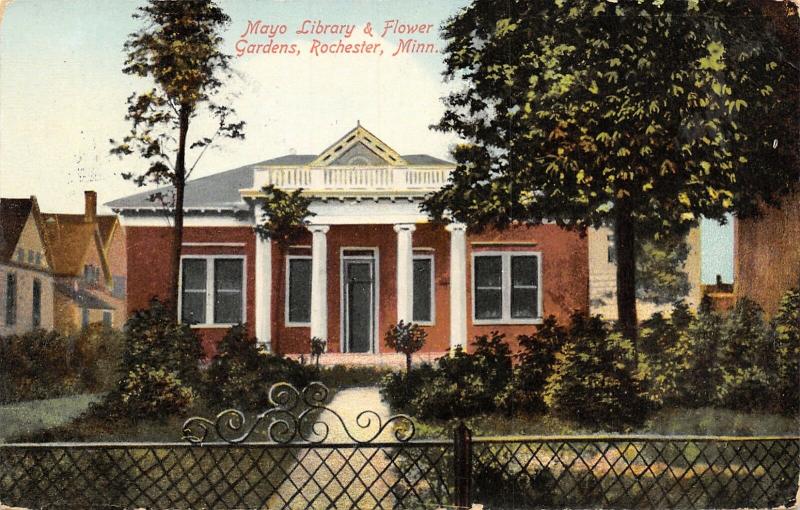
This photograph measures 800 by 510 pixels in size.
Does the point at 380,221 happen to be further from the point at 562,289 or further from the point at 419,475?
the point at 419,475

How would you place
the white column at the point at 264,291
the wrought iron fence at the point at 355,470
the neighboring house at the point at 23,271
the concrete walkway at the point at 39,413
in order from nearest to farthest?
the wrought iron fence at the point at 355,470, the concrete walkway at the point at 39,413, the neighboring house at the point at 23,271, the white column at the point at 264,291

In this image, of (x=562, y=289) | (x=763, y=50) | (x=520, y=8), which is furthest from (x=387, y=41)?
(x=763, y=50)

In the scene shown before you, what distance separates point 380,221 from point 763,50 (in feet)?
12.9

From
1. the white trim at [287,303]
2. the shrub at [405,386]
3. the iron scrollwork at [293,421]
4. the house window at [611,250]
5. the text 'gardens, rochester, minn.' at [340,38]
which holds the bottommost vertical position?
the iron scrollwork at [293,421]

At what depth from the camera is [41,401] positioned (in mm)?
7754

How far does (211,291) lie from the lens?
788cm

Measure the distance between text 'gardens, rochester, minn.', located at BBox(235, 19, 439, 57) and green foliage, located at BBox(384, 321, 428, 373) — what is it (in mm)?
2478

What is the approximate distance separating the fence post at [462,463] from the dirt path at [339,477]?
2.11 ft

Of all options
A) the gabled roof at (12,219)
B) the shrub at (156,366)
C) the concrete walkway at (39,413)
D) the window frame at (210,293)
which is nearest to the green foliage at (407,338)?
the window frame at (210,293)

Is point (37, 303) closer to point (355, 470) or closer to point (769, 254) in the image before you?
point (355, 470)

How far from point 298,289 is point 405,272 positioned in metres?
1.04

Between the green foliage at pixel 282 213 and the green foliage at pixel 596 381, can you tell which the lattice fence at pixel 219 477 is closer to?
the green foliage at pixel 596 381

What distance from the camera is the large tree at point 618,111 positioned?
7.86 meters

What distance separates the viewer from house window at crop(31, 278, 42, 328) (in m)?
7.73
